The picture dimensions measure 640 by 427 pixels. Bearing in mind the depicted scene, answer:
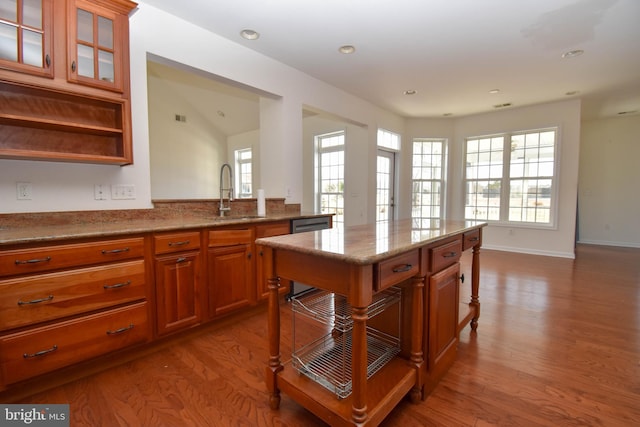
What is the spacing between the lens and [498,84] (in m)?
4.21

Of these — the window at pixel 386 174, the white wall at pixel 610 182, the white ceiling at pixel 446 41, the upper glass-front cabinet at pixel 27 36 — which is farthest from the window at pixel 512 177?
Result: the upper glass-front cabinet at pixel 27 36

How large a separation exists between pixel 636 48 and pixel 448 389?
4.10 metres

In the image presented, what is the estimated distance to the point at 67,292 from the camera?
5.48ft

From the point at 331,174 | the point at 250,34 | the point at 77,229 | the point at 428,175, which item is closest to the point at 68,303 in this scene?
the point at 77,229

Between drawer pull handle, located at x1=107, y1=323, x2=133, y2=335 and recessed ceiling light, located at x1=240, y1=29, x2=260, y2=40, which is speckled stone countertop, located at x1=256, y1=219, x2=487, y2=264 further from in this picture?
recessed ceiling light, located at x1=240, y1=29, x2=260, y2=40

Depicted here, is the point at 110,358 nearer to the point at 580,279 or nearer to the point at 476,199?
the point at 580,279

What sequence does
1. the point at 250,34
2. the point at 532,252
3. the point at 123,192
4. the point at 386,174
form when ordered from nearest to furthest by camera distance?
the point at 123,192 → the point at 250,34 → the point at 532,252 → the point at 386,174

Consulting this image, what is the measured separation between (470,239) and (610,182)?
6.29 metres

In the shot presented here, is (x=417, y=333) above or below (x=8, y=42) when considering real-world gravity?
below

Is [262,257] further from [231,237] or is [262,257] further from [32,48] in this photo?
[32,48]

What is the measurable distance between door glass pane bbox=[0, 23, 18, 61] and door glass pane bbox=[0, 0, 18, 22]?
1.9 inches

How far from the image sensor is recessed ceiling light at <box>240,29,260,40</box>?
277cm

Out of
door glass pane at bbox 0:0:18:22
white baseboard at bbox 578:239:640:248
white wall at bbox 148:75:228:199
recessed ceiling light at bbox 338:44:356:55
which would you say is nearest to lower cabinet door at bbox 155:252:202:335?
door glass pane at bbox 0:0:18:22

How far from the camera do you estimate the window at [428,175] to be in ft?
20.5
